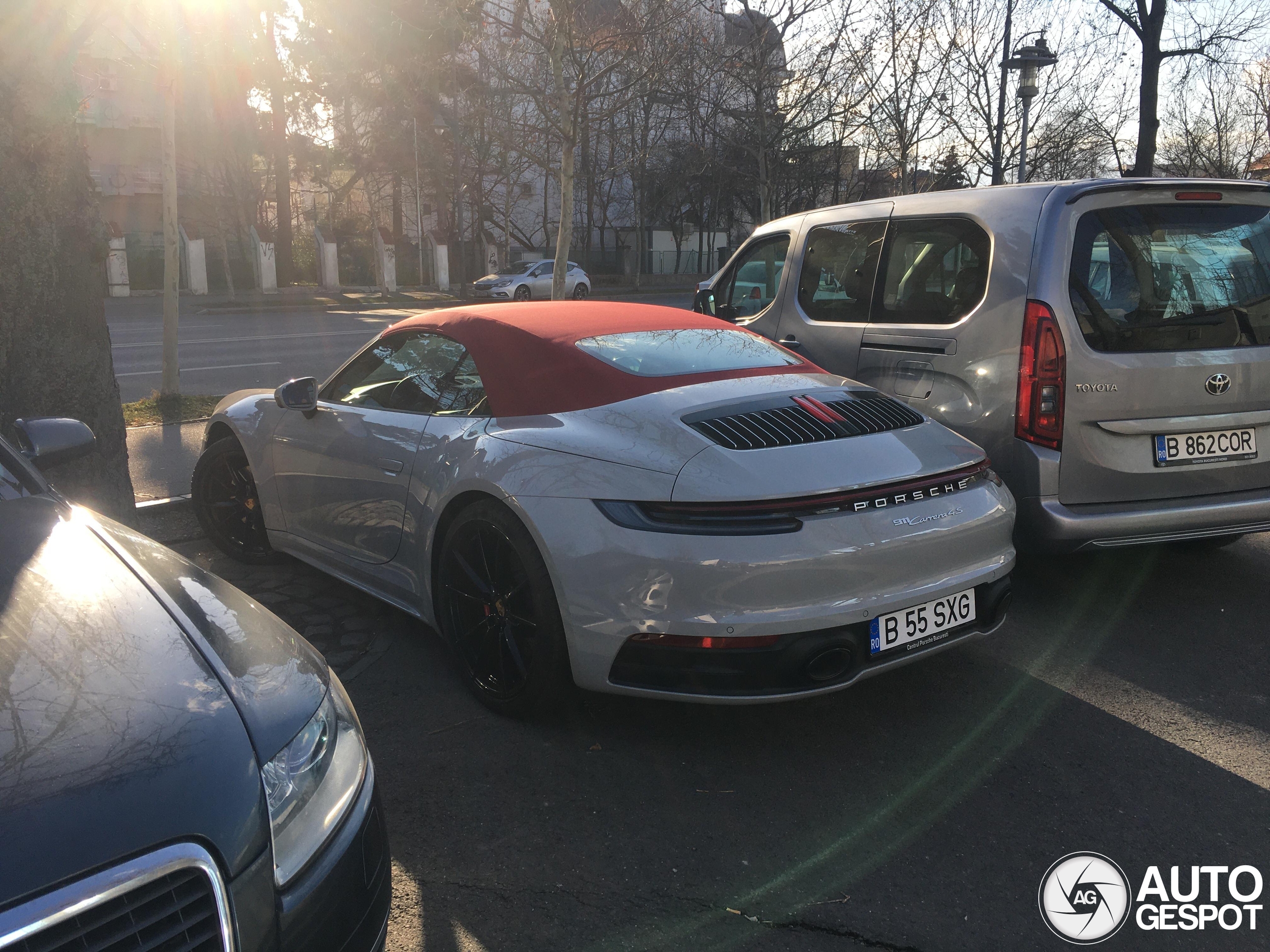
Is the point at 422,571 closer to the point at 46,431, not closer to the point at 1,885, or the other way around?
the point at 46,431

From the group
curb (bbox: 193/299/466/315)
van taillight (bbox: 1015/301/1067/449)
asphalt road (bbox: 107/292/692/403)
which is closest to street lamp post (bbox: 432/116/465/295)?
curb (bbox: 193/299/466/315)

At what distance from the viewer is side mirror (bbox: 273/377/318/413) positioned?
182 inches

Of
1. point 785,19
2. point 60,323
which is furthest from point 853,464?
point 785,19

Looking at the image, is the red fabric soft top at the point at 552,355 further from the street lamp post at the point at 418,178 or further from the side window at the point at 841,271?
the street lamp post at the point at 418,178

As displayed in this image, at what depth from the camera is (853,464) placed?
3260 millimetres

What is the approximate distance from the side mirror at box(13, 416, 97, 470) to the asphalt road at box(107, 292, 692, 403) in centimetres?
826

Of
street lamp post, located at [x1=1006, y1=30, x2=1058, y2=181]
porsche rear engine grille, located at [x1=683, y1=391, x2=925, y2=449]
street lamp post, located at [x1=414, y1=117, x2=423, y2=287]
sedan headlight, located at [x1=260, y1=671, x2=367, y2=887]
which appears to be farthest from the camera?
street lamp post, located at [x1=414, y1=117, x2=423, y2=287]

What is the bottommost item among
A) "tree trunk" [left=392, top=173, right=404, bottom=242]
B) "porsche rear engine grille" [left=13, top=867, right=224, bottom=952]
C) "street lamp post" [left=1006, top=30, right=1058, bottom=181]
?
"porsche rear engine grille" [left=13, top=867, right=224, bottom=952]

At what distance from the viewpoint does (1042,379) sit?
4.40 meters

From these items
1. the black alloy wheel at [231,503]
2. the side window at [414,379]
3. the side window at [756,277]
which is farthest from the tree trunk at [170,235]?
the side window at [414,379]

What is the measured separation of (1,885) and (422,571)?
8.09 feet

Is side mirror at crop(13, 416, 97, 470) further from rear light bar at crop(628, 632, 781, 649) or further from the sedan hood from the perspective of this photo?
rear light bar at crop(628, 632, 781, 649)

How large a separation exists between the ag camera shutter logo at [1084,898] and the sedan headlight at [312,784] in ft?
5.74

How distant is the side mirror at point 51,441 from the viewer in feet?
10.7
